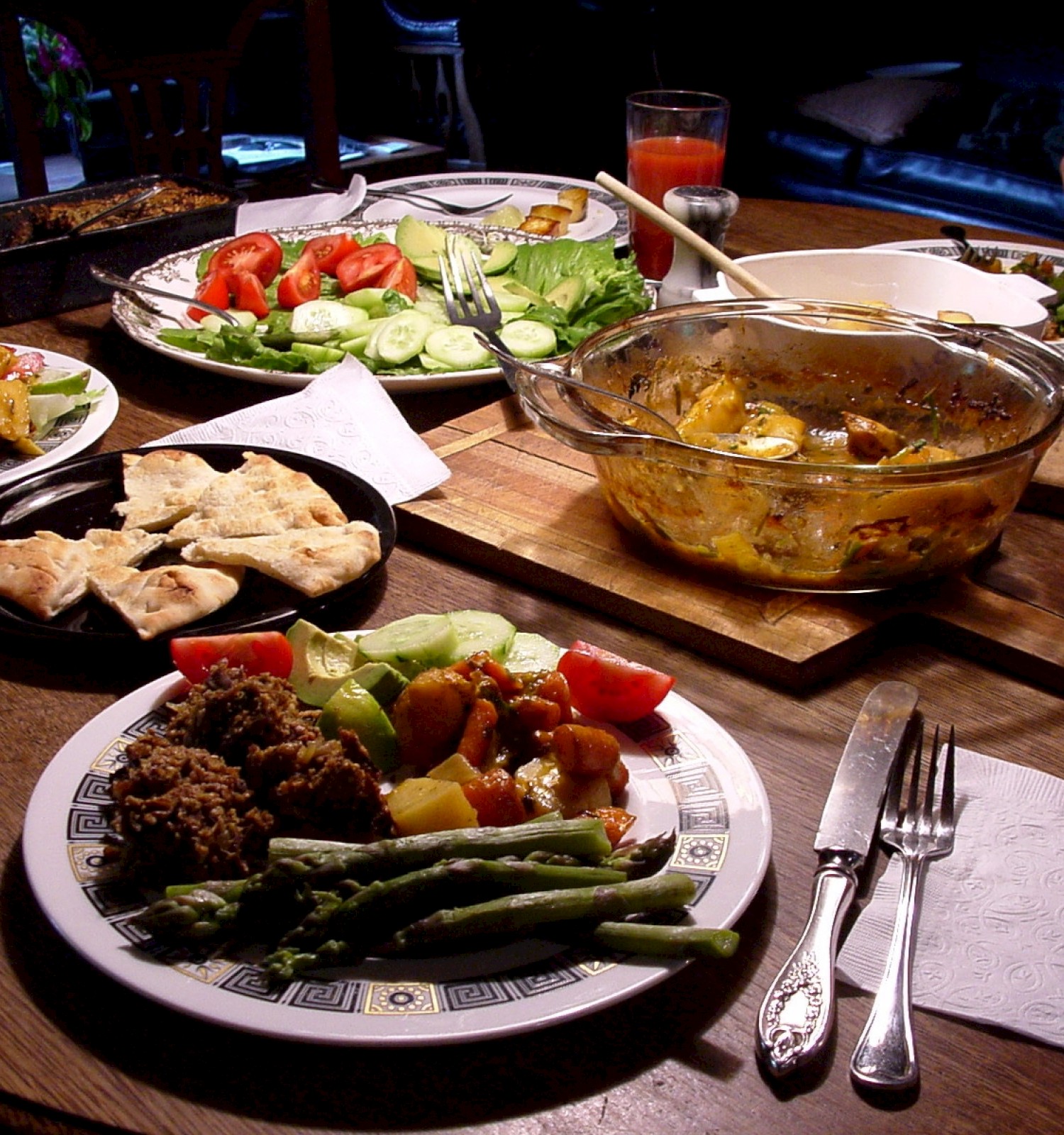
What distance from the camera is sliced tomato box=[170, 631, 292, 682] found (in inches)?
50.3

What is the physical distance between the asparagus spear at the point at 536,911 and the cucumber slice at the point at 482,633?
41 cm

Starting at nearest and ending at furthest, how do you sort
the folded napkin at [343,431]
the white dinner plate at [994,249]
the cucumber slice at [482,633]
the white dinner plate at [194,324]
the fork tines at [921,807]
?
1. the fork tines at [921,807]
2. the cucumber slice at [482,633]
3. the folded napkin at [343,431]
4. the white dinner plate at [194,324]
5. the white dinner plate at [994,249]

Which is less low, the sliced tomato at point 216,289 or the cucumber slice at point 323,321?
the sliced tomato at point 216,289

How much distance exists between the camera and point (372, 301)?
271 cm

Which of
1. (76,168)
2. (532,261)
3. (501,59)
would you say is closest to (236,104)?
(76,168)

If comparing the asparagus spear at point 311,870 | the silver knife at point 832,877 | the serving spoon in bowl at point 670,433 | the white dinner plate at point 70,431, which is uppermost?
the serving spoon in bowl at point 670,433

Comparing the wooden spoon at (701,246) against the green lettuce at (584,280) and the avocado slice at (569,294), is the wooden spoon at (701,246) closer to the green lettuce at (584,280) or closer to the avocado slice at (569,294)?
the green lettuce at (584,280)

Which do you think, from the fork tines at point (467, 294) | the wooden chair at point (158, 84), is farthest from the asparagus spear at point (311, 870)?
the wooden chair at point (158, 84)

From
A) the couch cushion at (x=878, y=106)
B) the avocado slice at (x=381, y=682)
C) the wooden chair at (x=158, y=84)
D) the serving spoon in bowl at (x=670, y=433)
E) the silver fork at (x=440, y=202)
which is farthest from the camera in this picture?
the couch cushion at (x=878, y=106)

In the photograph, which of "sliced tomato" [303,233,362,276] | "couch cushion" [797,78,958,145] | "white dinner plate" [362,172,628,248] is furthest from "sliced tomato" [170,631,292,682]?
"couch cushion" [797,78,958,145]

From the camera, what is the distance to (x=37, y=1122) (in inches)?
33.5

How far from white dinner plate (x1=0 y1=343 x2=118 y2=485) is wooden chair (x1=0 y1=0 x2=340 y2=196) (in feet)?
7.28

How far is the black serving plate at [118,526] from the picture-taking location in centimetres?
141

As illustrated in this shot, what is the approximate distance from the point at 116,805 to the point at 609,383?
3.61 feet
